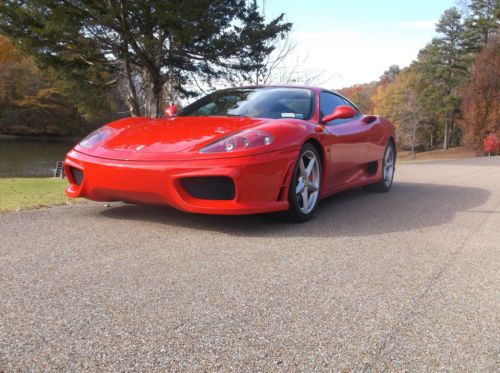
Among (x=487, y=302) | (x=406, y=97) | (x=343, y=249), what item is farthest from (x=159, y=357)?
(x=406, y=97)

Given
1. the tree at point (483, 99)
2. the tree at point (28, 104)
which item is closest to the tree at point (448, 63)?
the tree at point (483, 99)

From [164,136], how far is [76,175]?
0.85 metres

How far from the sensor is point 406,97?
55750mm

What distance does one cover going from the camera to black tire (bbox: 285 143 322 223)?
3.80 metres

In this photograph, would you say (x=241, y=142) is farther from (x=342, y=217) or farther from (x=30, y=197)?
(x=30, y=197)

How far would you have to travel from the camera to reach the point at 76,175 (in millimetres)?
3998

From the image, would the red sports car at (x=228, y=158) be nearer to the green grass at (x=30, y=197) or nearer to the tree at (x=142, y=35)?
the green grass at (x=30, y=197)

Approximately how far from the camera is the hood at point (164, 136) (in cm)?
355

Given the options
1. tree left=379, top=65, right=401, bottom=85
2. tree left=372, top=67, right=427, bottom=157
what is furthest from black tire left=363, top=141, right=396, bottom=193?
tree left=379, top=65, right=401, bottom=85

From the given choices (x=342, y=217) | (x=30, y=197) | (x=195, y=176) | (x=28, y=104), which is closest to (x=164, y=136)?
(x=195, y=176)

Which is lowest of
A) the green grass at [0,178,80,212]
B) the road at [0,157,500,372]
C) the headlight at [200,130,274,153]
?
the green grass at [0,178,80,212]

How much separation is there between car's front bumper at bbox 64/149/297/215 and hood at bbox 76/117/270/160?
4.2 inches

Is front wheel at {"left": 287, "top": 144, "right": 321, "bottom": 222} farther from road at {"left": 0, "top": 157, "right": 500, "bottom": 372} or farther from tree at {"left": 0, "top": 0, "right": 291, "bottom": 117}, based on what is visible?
tree at {"left": 0, "top": 0, "right": 291, "bottom": 117}

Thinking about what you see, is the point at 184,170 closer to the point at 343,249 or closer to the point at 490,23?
the point at 343,249
